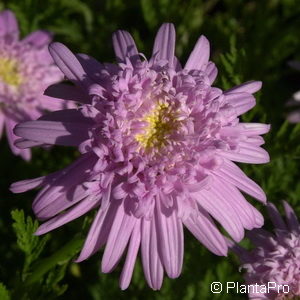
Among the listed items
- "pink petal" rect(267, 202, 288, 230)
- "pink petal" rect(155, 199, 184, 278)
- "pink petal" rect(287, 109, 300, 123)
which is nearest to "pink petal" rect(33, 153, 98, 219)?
"pink petal" rect(155, 199, 184, 278)

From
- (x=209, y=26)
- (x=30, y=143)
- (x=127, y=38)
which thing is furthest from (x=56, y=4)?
(x=30, y=143)

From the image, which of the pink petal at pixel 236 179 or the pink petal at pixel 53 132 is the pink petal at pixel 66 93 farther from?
the pink petal at pixel 236 179

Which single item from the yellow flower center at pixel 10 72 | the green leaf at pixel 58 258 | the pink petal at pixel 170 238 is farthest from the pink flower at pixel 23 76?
the pink petal at pixel 170 238

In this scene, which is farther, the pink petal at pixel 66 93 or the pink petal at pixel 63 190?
the pink petal at pixel 66 93

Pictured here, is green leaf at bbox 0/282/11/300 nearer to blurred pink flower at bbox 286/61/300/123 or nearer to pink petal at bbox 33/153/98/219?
pink petal at bbox 33/153/98/219

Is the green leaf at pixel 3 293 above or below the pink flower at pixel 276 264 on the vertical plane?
above
